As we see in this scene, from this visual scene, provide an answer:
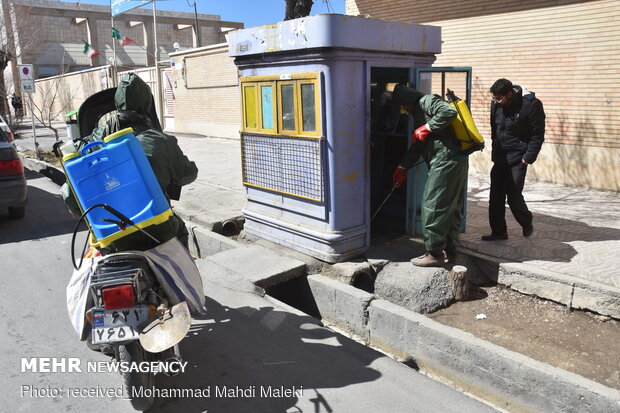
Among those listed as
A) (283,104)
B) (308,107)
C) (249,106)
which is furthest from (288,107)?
(249,106)

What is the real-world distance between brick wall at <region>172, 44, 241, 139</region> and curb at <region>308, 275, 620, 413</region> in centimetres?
1360

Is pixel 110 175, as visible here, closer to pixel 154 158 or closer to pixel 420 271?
pixel 154 158

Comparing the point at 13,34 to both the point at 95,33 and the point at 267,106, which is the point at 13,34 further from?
the point at 267,106

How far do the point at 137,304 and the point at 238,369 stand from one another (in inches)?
45.3

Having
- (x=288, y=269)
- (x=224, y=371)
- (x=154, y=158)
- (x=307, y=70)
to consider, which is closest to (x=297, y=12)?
(x=307, y=70)

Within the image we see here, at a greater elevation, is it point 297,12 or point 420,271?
point 297,12

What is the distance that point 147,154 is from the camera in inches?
136

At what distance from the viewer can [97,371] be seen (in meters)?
3.74

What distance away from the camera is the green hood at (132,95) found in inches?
151

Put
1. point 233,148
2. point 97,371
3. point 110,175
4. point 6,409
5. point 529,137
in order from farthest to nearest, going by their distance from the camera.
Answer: point 233,148 < point 529,137 < point 97,371 < point 6,409 < point 110,175

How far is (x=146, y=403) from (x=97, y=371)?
90 cm

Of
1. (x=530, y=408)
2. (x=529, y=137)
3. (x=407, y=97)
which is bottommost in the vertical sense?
(x=530, y=408)

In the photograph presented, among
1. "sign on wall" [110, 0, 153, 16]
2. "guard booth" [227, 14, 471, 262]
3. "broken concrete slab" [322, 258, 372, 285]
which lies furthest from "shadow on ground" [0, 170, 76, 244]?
"sign on wall" [110, 0, 153, 16]

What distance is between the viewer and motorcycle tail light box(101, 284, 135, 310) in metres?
2.82
